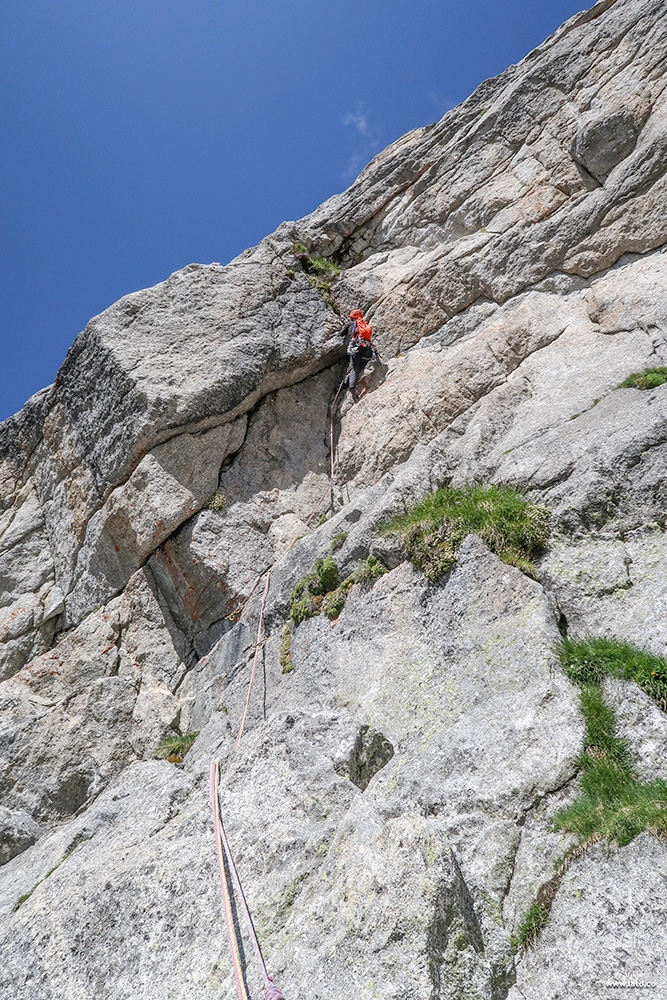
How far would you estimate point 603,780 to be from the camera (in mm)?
5547

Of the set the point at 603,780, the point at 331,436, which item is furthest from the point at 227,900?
the point at 331,436

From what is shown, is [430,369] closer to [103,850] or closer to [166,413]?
[166,413]

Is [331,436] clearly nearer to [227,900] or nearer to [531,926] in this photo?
[227,900]

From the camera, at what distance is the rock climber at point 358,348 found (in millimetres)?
18141

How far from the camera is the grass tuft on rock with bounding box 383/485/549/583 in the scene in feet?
28.5

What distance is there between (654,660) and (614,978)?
2872 mm

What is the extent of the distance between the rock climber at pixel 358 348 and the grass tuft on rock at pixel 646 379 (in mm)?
8544

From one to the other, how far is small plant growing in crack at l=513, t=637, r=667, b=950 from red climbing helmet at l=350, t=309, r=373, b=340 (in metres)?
13.0

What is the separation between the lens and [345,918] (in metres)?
5.20

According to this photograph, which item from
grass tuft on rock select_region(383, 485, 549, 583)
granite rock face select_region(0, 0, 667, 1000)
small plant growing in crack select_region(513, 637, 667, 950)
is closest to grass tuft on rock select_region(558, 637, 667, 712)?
small plant growing in crack select_region(513, 637, 667, 950)

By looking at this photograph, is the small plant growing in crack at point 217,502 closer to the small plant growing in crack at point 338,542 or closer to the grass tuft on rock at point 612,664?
the small plant growing in crack at point 338,542

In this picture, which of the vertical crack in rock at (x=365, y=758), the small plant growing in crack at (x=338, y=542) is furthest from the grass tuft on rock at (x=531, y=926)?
the small plant growing in crack at (x=338, y=542)

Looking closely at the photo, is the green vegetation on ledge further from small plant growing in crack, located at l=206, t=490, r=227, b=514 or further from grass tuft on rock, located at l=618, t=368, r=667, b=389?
grass tuft on rock, located at l=618, t=368, r=667, b=389

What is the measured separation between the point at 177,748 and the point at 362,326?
12.3m
